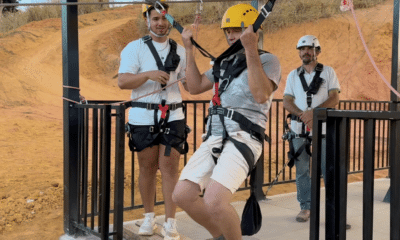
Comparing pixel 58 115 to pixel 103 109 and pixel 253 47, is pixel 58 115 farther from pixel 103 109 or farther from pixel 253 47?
pixel 253 47

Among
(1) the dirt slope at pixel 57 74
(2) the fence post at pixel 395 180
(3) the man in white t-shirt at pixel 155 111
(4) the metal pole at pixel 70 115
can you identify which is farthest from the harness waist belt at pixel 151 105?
(1) the dirt slope at pixel 57 74

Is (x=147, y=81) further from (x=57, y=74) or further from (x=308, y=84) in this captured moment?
(x=57, y=74)

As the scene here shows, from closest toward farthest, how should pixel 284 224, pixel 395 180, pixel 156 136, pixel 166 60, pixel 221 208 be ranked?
pixel 395 180
pixel 221 208
pixel 156 136
pixel 166 60
pixel 284 224

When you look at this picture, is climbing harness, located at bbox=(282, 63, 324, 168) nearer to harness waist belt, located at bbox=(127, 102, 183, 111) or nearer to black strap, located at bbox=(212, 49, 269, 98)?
harness waist belt, located at bbox=(127, 102, 183, 111)

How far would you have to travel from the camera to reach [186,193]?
3000mm

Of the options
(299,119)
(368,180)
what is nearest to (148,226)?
(299,119)

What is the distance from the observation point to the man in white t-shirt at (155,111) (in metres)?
3.84

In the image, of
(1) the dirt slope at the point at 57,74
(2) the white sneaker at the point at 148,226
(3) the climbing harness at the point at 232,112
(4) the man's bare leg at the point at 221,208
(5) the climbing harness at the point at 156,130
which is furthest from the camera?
(1) the dirt slope at the point at 57,74

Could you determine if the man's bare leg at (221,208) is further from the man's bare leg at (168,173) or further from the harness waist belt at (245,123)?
the man's bare leg at (168,173)

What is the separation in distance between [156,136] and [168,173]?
349mm

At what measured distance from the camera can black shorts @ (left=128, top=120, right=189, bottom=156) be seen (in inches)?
151

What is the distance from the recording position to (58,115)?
55.1ft

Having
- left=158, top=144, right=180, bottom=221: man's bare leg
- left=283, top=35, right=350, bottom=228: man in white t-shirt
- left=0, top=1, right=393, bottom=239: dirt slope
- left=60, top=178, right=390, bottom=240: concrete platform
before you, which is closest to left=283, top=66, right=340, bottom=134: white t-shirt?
left=283, top=35, right=350, bottom=228: man in white t-shirt

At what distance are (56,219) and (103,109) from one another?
11.9 ft
